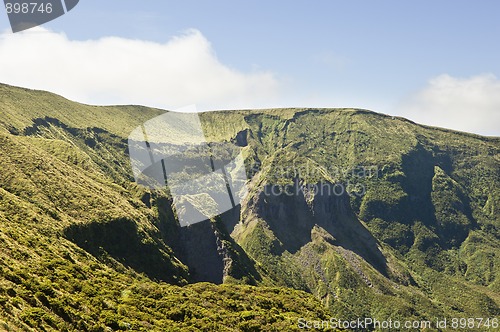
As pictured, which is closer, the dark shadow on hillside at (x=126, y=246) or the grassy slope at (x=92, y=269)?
the grassy slope at (x=92, y=269)

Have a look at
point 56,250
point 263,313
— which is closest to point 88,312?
point 56,250

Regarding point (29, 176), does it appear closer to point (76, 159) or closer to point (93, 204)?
point (93, 204)

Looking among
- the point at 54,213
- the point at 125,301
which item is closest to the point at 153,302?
the point at 125,301

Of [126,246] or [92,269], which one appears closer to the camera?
[92,269]

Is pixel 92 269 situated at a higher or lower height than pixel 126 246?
higher

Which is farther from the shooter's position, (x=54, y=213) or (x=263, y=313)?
(x=54, y=213)

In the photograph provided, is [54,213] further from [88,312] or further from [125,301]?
[88,312]

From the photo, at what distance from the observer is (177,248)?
19025cm

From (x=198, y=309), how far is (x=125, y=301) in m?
20.2

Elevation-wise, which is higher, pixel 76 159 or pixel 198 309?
pixel 76 159

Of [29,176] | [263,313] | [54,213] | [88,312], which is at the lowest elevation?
[263,313]

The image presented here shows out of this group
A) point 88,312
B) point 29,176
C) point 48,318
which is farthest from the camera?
point 29,176

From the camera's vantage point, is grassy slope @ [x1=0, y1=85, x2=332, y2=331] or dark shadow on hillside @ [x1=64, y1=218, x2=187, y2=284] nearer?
grassy slope @ [x1=0, y1=85, x2=332, y2=331]

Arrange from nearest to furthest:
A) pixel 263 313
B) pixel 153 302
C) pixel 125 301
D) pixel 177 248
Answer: pixel 125 301, pixel 153 302, pixel 263 313, pixel 177 248
